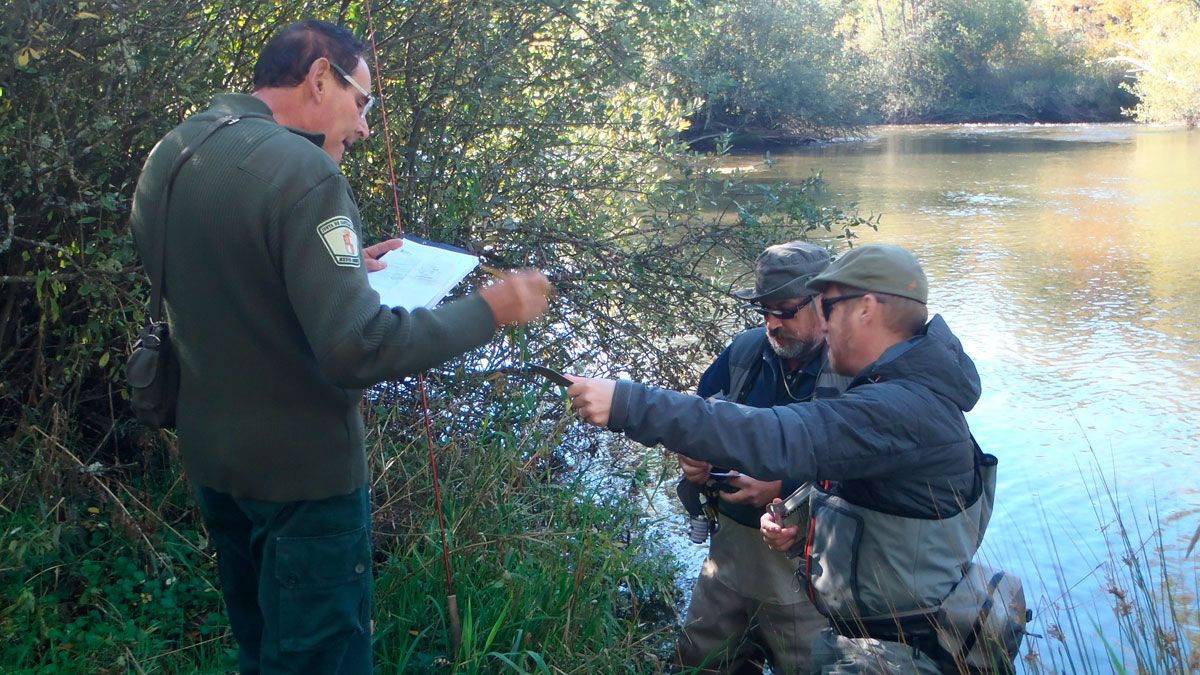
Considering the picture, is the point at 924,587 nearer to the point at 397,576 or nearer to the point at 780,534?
the point at 780,534

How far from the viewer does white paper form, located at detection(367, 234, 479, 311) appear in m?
2.64

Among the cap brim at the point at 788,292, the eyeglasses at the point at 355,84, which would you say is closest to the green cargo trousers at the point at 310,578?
the eyeglasses at the point at 355,84

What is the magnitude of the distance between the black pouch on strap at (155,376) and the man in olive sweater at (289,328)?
0.14ft

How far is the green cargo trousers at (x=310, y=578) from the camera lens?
242 centimetres

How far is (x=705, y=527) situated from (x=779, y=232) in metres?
2.15

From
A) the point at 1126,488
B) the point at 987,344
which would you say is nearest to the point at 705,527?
the point at 1126,488

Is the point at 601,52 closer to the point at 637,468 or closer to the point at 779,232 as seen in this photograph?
the point at 779,232

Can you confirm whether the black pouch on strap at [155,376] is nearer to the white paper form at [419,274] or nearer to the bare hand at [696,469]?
the white paper form at [419,274]

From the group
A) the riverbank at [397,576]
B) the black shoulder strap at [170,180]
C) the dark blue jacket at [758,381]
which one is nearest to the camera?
the black shoulder strap at [170,180]

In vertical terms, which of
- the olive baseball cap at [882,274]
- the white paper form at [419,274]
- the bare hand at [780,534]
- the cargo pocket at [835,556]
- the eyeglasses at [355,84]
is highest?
the eyeglasses at [355,84]

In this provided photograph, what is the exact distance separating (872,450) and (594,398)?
0.66 meters

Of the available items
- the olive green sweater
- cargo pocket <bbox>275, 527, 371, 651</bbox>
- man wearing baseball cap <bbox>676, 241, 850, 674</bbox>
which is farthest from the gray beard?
cargo pocket <bbox>275, 527, 371, 651</bbox>

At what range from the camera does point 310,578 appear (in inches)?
95.3

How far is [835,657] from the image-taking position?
2934mm
